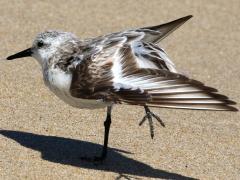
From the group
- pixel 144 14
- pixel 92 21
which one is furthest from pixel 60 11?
pixel 144 14

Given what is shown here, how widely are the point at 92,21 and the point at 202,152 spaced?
423 centimetres

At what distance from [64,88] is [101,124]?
126 centimetres

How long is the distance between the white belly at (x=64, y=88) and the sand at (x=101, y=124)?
21.5 inches

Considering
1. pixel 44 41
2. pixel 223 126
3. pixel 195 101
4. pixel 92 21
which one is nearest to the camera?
pixel 195 101

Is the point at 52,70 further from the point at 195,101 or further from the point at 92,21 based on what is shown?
the point at 92,21

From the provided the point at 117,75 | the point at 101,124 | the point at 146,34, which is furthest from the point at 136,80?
the point at 101,124

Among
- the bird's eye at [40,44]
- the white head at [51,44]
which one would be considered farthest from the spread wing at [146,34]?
the bird's eye at [40,44]

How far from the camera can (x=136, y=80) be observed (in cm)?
583

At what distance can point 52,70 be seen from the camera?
20.2ft

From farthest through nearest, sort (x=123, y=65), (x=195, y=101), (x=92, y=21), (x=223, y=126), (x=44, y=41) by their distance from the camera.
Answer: (x=92, y=21), (x=223, y=126), (x=44, y=41), (x=123, y=65), (x=195, y=101)

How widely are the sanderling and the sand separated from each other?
16.7 inches

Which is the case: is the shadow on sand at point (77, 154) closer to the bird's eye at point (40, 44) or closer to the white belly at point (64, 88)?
the white belly at point (64, 88)

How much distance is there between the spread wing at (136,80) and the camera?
18.0 feet

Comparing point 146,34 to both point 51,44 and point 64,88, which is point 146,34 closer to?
point 51,44
